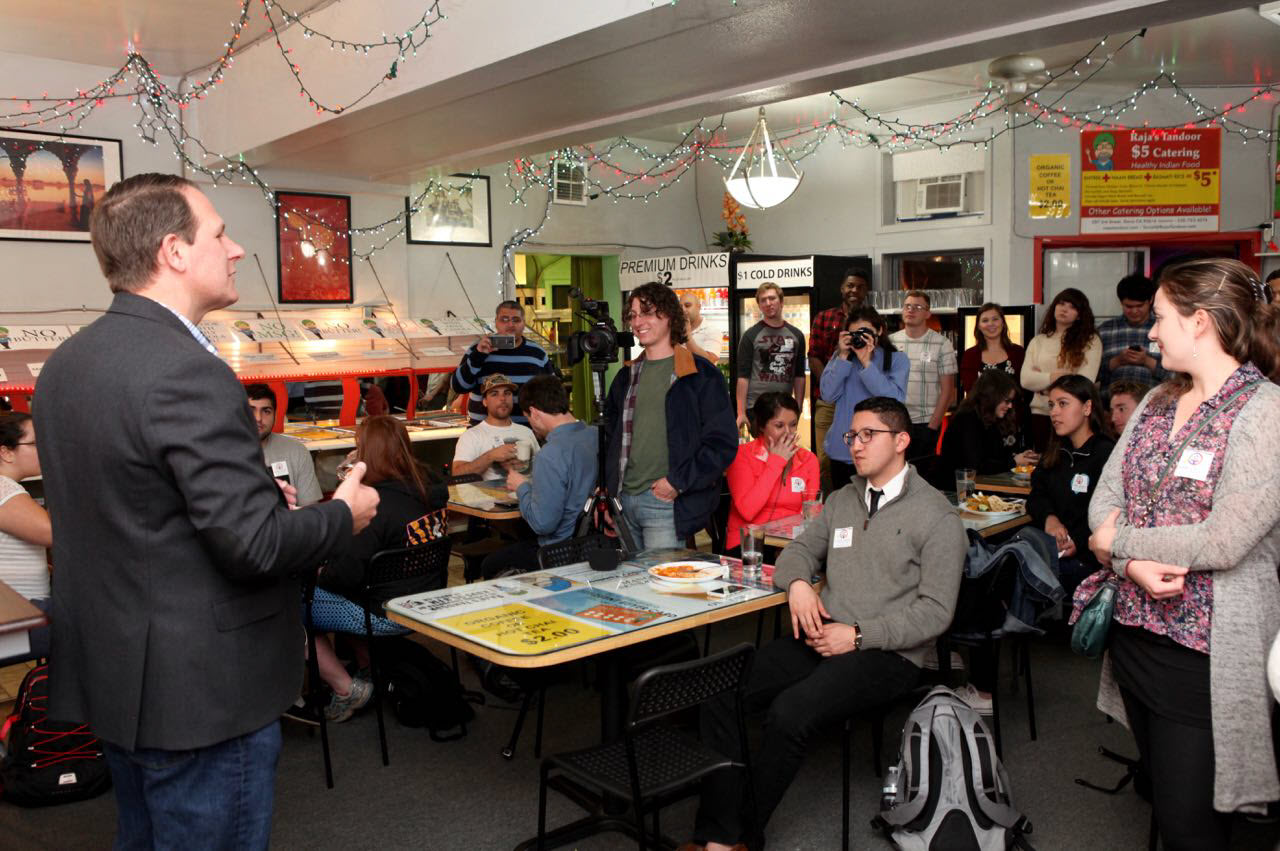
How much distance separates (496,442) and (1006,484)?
2.54 m

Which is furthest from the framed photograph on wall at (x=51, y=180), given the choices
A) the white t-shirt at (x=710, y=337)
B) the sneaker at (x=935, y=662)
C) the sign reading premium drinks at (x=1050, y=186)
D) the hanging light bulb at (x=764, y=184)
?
the sign reading premium drinks at (x=1050, y=186)

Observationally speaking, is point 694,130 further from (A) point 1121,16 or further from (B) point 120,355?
(B) point 120,355

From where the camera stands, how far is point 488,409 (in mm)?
5480

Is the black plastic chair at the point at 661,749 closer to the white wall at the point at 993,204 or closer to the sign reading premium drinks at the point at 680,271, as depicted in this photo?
the sign reading premium drinks at the point at 680,271

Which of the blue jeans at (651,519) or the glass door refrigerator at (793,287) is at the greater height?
the glass door refrigerator at (793,287)

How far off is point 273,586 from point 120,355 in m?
0.45

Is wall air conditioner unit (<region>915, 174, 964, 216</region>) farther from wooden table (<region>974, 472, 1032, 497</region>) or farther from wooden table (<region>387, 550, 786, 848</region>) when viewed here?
wooden table (<region>387, 550, 786, 848</region>)

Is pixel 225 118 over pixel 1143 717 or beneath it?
over

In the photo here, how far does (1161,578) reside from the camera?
88.4 inches

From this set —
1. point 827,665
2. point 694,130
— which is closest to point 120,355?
point 827,665

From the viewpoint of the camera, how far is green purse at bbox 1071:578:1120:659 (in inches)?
97.0

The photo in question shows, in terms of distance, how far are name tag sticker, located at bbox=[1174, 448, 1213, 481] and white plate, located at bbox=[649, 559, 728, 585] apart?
137 cm

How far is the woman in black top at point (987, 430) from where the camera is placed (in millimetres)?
5312

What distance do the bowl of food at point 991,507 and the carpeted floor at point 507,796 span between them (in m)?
0.77
